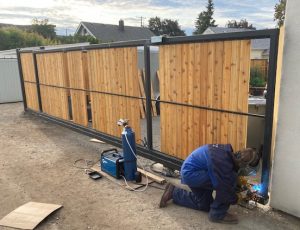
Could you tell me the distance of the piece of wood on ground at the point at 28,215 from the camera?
12.4 feet

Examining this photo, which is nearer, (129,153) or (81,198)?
(81,198)

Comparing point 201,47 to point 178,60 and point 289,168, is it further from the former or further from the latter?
point 289,168

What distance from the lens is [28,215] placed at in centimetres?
396

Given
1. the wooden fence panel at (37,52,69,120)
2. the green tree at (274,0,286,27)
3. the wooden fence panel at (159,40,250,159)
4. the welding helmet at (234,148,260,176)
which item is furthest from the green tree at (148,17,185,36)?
the welding helmet at (234,148,260,176)

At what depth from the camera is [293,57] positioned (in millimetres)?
3357

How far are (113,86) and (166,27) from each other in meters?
61.8

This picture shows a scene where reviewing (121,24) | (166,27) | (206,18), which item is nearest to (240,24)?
(206,18)

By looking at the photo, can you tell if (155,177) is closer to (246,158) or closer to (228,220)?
(228,220)

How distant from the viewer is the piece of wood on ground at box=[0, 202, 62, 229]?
12.4 ft

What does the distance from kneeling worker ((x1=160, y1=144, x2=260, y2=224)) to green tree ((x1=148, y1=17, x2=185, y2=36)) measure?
62.6 meters

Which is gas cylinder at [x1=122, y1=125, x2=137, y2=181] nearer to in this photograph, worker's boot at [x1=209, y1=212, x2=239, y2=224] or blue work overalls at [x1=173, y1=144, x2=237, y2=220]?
blue work overalls at [x1=173, y1=144, x2=237, y2=220]

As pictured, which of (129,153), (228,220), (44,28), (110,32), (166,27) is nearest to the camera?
(228,220)

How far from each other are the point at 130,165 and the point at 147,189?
0.50 metres

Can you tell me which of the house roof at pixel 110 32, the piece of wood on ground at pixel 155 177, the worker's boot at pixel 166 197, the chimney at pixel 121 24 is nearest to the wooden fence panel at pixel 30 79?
the piece of wood on ground at pixel 155 177
